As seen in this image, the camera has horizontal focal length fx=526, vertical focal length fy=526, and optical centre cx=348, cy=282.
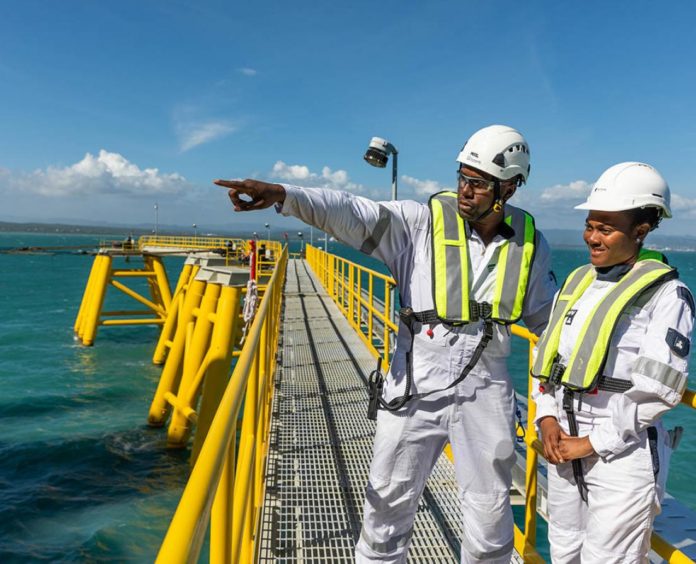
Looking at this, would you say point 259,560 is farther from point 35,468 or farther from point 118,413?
point 118,413

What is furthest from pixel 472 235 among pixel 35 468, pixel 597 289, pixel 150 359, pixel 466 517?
pixel 150 359

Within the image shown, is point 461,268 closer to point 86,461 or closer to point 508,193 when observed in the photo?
point 508,193

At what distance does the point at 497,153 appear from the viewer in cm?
212

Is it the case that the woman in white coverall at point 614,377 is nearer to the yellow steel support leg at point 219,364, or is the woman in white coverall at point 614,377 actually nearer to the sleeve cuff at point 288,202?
→ the sleeve cuff at point 288,202

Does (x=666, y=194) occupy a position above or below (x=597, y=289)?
above

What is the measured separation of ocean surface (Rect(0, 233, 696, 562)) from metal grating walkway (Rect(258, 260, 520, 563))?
2.70 meters

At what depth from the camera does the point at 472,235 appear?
7.26 feet

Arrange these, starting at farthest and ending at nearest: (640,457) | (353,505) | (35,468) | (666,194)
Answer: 1. (35,468)
2. (353,505)
3. (666,194)
4. (640,457)

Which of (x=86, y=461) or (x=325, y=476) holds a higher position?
(x=325, y=476)

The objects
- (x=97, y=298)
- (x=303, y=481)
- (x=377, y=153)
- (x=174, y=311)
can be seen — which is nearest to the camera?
(x=303, y=481)

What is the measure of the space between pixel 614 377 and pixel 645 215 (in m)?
0.60

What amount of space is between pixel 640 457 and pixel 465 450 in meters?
0.62

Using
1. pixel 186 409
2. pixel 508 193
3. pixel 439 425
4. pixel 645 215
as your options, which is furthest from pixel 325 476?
pixel 186 409

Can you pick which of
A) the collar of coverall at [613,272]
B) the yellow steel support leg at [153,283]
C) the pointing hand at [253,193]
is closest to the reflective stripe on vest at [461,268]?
the collar of coverall at [613,272]
